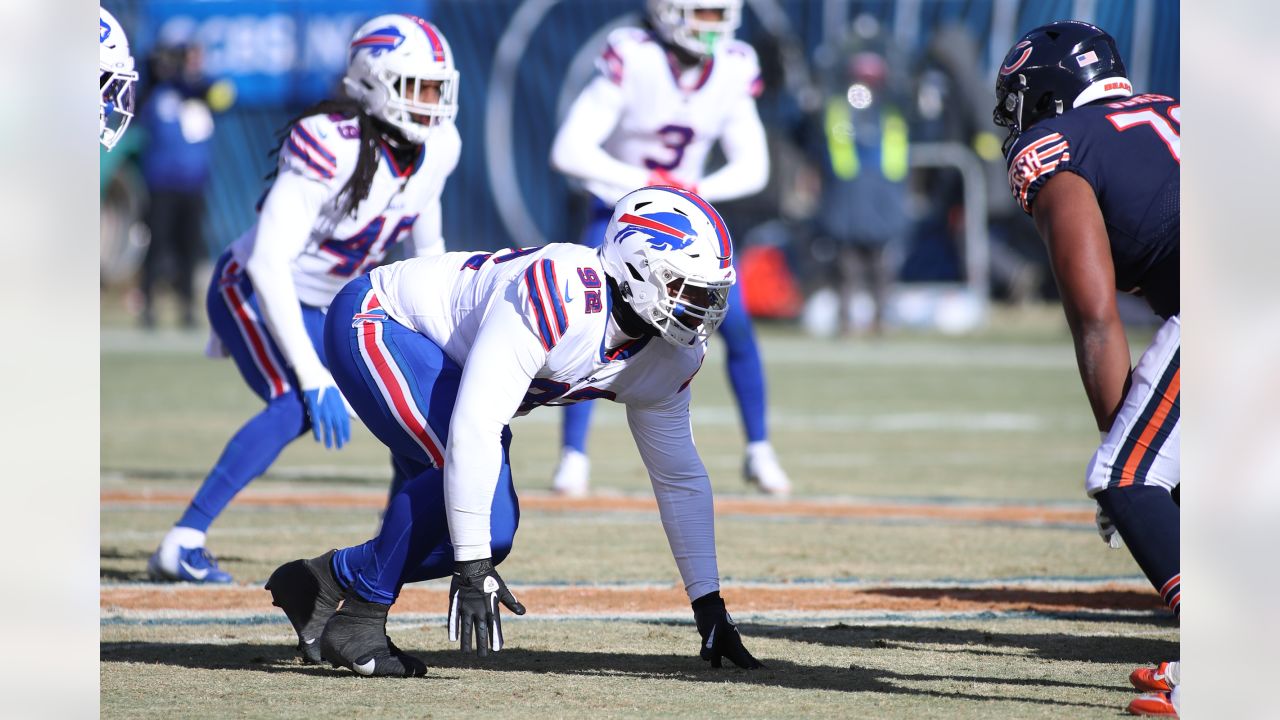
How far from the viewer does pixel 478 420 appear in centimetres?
428

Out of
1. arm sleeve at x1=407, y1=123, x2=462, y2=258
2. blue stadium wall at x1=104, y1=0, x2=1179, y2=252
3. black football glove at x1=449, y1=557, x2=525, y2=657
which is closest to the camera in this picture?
black football glove at x1=449, y1=557, x2=525, y2=657

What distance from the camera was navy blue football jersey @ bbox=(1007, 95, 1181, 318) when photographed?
4191mm

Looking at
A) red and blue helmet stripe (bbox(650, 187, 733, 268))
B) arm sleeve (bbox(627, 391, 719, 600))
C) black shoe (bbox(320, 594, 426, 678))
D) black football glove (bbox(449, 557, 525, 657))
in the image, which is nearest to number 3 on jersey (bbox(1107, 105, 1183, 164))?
red and blue helmet stripe (bbox(650, 187, 733, 268))

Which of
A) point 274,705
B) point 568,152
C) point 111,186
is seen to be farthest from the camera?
point 111,186

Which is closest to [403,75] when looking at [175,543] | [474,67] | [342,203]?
[342,203]

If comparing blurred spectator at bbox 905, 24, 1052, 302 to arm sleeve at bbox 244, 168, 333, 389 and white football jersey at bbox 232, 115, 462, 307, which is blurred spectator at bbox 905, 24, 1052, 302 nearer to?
white football jersey at bbox 232, 115, 462, 307

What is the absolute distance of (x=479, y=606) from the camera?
427cm

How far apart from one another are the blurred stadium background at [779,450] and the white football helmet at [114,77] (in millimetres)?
1494

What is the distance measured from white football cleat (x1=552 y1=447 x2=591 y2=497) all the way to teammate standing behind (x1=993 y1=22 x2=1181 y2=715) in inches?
168

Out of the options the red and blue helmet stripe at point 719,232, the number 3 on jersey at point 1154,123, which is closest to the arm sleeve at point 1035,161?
the number 3 on jersey at point 1154,123

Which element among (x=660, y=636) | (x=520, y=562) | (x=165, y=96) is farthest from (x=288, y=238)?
(x=165, y=96)
